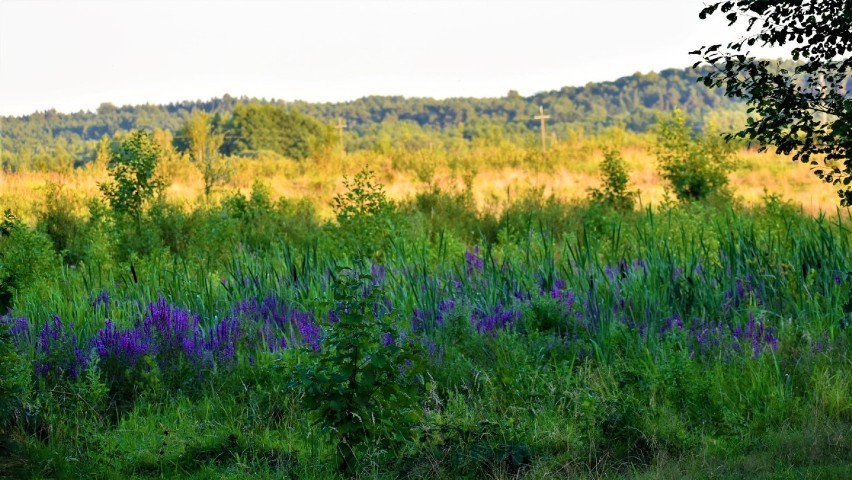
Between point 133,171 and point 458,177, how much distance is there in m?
19.2

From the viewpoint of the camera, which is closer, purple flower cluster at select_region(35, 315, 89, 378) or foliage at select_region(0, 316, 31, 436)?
foliage at select_region(0, 316, 31, 436)

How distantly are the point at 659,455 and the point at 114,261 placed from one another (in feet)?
28.4

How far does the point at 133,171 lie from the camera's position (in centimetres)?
1107

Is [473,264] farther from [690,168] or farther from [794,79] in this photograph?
[690,168]

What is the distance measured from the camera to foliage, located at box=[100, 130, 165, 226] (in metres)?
11.0

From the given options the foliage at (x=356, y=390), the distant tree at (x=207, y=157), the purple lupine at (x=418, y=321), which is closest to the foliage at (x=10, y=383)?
the foliage at (x=356, y=390)

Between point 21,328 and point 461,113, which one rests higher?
point 21,328

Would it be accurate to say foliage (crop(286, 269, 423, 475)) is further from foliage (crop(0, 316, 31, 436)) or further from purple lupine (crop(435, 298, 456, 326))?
purple lupine (crop(435, 298, 456, 326))

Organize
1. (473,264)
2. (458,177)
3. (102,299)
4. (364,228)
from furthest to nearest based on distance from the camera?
(458,177) → (364,228) → (473,264) → (102,299)

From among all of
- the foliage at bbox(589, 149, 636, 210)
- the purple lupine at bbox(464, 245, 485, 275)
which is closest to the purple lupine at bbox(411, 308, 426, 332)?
the purple lupine at bbox(464, 245, 485, 275)

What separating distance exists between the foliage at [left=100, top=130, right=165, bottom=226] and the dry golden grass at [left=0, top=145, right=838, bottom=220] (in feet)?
21.0

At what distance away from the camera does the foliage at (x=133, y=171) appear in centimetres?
1102

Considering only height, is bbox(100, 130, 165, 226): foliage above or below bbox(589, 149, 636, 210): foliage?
above

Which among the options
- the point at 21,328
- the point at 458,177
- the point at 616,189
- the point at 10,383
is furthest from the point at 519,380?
the point at 458,177
